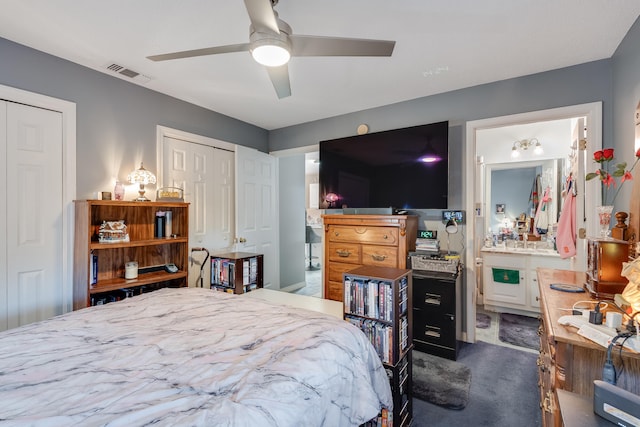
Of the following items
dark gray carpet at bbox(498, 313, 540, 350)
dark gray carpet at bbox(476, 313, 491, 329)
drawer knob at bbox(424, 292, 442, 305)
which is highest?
drawer knob at bbox(424, 292, 442, 305)

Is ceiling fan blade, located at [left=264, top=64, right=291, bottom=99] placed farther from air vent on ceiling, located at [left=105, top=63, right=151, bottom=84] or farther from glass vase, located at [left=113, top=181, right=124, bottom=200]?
glass vase, located at [left=113, top=181, right=124, bottom=200]

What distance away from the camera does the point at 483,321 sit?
362 centimetres

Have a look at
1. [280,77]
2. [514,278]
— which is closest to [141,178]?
[280,77]

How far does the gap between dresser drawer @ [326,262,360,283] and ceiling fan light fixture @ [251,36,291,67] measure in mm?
2218

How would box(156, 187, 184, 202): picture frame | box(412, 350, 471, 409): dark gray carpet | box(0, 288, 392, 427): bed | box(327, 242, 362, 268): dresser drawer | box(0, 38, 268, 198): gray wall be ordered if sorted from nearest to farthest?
1. box(0, 288, 392, 427): bed
2. box(412, 350, 471, 409): dark gray carpet
3. box(0, 38, 268, 198): gray wall
4. box(156, 187, 184, 202): picture frame
5. box(327, 242, 362, 268): dresser drawer

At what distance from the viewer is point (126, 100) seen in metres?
2.83

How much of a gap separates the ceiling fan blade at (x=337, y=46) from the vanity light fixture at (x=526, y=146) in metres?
3.41

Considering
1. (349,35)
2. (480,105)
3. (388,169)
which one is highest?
(349,35)

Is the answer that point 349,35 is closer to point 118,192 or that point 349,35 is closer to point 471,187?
point 471,187

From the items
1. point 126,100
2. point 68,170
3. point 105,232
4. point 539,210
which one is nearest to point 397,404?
point 105,232

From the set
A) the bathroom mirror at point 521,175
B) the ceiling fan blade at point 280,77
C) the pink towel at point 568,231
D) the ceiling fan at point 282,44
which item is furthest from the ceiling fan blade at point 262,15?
the bathroom mirror at point 521,175

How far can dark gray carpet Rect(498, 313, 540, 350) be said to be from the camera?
302 cm

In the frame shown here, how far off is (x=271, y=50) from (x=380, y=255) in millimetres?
2183

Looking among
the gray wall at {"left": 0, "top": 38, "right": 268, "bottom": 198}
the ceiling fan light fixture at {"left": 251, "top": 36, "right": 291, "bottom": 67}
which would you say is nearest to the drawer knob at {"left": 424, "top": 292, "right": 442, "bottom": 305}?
the ceiling fan light fixture at {"left": 251, "top": 36, "right": 291, "bottom": 67}
